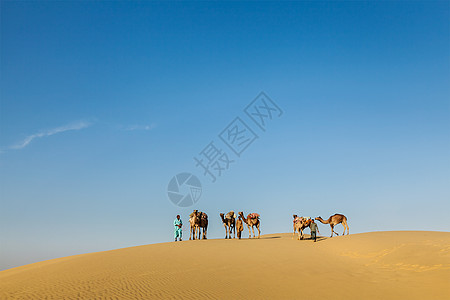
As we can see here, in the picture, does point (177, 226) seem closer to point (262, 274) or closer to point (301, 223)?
point (301, 223)

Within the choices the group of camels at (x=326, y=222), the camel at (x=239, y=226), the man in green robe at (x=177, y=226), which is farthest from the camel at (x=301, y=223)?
the man in green robe at (x=177, y=226)

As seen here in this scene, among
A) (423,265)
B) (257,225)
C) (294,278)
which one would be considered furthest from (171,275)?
(257,225)

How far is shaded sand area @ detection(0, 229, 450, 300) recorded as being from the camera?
1149cm

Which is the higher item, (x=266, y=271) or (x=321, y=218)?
(x=321, y=218)

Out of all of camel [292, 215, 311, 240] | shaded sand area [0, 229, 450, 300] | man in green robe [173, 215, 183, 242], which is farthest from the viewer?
man in green robe [173, 215, 183, 242]

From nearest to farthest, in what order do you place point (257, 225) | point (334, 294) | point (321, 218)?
point (334, 294) → point (321, 218) → point (257, 225)

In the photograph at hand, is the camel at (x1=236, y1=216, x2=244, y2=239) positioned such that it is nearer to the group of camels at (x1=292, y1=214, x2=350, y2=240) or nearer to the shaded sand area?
the group of camels at (x1=292, y1=214, x2=350, y2=240)

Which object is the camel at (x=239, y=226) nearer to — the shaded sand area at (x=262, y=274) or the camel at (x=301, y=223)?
the camel at (x=301, y=223)

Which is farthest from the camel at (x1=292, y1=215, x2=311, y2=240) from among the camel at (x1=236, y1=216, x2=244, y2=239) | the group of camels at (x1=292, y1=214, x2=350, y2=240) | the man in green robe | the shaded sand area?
the man in green robe

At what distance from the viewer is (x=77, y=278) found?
13797 millimetres

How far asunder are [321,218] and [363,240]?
5.36m

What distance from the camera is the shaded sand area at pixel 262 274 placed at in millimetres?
11492

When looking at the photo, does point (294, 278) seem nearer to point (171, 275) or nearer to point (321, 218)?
point (171, 275)

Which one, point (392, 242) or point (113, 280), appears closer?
point (113, 280)
